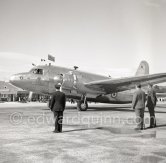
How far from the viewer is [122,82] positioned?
21.3 m

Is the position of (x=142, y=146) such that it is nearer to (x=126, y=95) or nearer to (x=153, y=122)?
(x=153, y=122)

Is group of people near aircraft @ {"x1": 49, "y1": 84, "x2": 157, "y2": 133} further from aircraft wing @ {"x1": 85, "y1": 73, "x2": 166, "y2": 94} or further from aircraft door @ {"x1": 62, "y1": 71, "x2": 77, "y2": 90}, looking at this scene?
aircraft door @ {"x1": 62, "y1": 71, "x2": 77, "y2": 90}

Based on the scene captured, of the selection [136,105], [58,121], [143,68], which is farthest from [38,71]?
[143,68]

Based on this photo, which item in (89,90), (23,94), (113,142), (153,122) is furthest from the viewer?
(23,94)

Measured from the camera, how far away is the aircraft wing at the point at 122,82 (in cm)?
A: 2016

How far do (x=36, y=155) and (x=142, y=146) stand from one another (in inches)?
111

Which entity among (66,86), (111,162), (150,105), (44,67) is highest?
(44,67)

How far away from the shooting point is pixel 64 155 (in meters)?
5.49

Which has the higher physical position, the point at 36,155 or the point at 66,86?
the point at 66,86

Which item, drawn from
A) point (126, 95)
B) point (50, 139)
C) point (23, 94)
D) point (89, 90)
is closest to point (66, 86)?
point (89, 90)

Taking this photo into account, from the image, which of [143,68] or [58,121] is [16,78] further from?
[143,68]

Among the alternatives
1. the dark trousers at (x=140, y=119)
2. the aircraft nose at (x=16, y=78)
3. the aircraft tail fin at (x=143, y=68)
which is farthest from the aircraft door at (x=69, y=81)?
the aircraft tail fin at (x=143, y=68)

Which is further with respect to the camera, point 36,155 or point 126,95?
point 126,95

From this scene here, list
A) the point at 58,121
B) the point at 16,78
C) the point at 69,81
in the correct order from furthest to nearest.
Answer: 1. the point at 69,81
2. the point at 16,78
3. the point at 58,121
